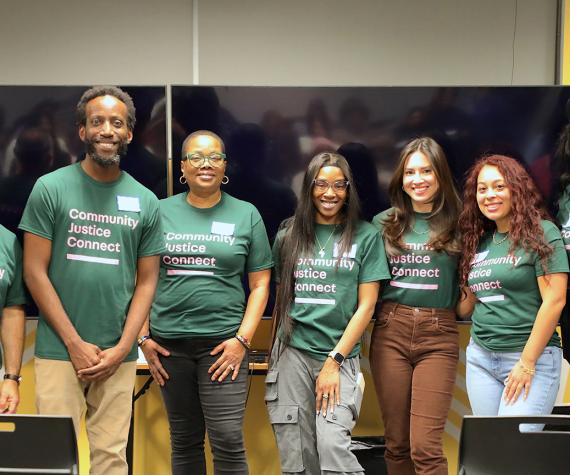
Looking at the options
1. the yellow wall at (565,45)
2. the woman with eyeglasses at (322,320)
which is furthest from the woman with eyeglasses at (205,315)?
the yellow wall at (565,45)

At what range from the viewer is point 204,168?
10.0 ft

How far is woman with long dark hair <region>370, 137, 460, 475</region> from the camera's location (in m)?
3.03

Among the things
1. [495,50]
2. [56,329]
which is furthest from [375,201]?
[56,329]

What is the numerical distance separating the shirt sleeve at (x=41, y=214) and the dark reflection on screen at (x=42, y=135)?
1172 mm

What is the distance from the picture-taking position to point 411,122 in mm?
3734

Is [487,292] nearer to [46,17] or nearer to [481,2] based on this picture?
[481,2]

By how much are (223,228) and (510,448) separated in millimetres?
1697

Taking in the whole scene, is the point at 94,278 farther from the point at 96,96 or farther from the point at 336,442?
the point at 336,442

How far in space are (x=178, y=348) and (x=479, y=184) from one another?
148 cm

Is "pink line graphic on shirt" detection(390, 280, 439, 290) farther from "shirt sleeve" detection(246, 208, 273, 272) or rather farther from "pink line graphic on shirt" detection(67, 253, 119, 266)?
"pink line graphic on shirt" detection(67, 253, 119, 266)

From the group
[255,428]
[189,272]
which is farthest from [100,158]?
[255,428]

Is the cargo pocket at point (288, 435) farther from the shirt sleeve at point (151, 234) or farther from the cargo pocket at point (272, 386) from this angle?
the shirt sleeve at point (151, 234)

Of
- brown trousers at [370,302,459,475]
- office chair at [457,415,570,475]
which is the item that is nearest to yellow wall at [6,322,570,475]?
brown trousers at [370,302,459,475]

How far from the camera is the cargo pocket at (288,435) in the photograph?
2924 millimetres
